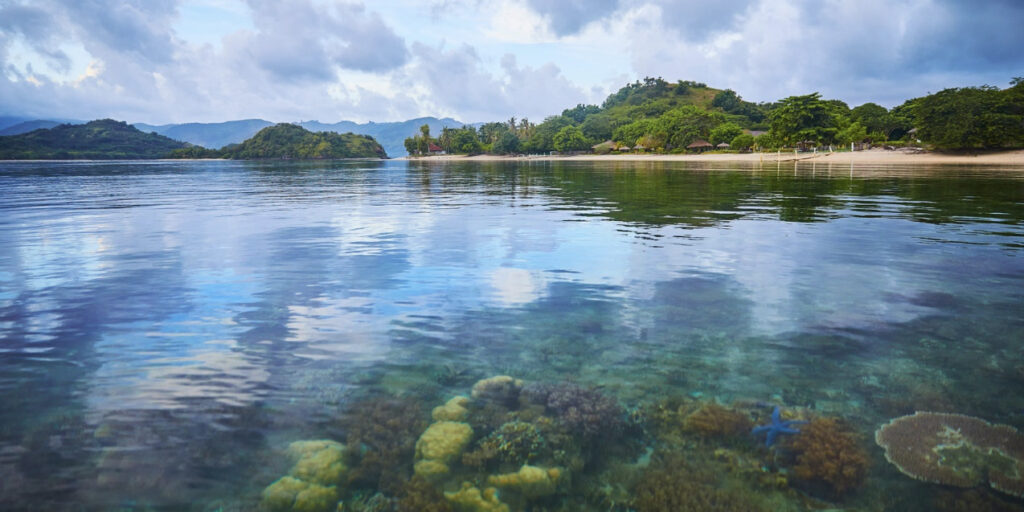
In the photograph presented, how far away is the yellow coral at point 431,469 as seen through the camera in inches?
219

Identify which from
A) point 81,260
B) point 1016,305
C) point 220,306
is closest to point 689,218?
point 1016,305

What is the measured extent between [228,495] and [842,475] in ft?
20.7

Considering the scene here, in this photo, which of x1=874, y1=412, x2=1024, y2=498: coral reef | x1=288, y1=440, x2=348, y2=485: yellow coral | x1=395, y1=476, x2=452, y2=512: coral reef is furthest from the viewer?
x1=288, y1=440, x2=348, y2=485: yellow coral

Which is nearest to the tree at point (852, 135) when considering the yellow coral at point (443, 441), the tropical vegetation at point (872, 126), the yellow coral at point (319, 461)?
the tropical vegetation at point (872, 126)

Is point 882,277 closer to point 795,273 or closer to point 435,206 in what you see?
point 795,273

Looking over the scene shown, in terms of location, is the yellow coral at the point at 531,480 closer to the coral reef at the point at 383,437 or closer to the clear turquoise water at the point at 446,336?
the clear turquoise water at the point at 446,336

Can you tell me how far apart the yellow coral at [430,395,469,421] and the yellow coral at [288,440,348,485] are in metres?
1.23

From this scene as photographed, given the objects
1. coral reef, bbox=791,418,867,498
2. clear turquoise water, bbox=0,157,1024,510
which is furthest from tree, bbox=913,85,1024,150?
coral reef, bbox=791,418,867,498

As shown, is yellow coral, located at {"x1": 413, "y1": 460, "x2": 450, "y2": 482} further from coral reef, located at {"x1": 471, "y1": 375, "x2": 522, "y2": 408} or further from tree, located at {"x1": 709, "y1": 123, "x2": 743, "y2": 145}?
tree, located at {"x1": 709, "y1": 123, "x2": 743, "y2": 145}

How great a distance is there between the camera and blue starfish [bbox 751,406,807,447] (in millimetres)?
6055

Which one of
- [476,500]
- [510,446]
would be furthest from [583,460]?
[476,500]

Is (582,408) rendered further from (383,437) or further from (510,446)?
(383,437)

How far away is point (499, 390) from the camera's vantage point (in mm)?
7328

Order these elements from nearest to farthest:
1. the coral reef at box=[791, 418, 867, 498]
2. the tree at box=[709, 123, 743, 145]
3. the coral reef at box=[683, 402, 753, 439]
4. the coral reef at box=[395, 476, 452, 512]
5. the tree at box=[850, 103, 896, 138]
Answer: the coral reef at box=[395, 476, 452, 512], the coral reef at box=[791, 418, 867, 498], the coral reef at box=[683, 402, 753, 439], the tree at box=[850, 103, 896, 138], the tree at box=[709, 123, 743, 145]
